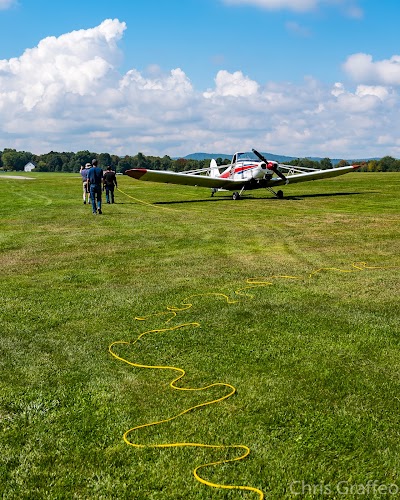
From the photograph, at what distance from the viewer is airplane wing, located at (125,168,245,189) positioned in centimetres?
2423

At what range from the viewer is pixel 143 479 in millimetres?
3418

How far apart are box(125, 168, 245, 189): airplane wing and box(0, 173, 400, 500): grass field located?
13.5m

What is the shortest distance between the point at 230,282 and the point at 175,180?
58.6 feet

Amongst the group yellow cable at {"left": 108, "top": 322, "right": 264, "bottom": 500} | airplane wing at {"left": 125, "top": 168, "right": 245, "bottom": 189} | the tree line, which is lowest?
yellow cable at {"left": 108, "top": 322, "right": 264, "bottom": 500}

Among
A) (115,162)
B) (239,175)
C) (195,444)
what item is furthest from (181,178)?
(115,162)

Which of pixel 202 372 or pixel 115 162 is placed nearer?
pixel 202 372

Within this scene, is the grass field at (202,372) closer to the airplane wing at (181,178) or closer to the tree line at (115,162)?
the airplane wing at (181,178)

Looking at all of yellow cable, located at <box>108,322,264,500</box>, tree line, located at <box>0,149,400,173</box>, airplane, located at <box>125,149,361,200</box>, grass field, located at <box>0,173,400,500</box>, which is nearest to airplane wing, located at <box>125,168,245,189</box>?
airplane, located at <box>125,149,361,200</box>

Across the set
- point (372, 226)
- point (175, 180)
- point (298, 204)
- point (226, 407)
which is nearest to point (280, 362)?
point (226, 407)

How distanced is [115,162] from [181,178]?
112m

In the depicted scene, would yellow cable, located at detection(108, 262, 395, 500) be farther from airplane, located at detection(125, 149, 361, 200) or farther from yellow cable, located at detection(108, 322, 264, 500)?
airplane, located at detection(125, 149, 361, 200)

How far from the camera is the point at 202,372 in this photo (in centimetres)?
503

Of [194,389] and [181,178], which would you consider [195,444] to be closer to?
→ [194,389]

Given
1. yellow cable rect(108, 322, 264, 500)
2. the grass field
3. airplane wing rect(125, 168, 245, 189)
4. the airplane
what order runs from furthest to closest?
the airplane < airplane wing rect(125, 168, 245, 189) < the grass field < yellow cable rect(108, 322, 264, 500)
